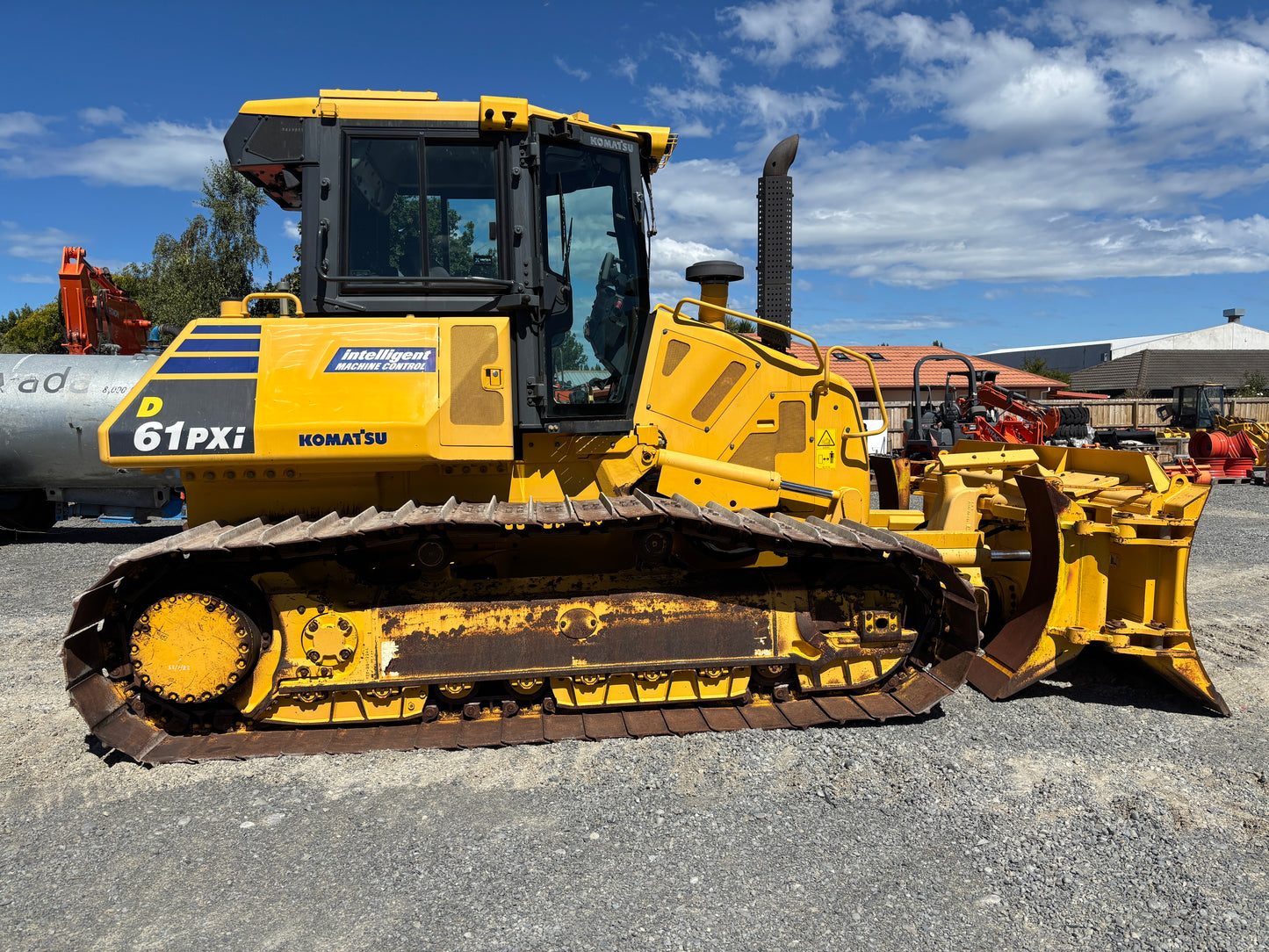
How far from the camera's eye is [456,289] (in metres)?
4.51

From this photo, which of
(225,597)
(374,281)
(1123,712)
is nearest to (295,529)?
(225,597)

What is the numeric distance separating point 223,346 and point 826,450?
144 inches

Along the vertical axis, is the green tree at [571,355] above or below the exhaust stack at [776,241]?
below

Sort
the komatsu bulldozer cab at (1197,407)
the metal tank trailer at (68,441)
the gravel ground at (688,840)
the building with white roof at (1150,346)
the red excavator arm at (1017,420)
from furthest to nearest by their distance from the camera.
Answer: the building with white roof at (1150,346)
the komatsu bulldozer cab at (1197,407)
the red excavator arm at (1017,420)
the metal tank trailer at (68,441)
the gravel ground at (688,840)

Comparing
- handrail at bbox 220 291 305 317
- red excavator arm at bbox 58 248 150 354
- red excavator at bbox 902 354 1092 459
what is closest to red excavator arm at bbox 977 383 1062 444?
red excavator at bbox 902 354 1092 459

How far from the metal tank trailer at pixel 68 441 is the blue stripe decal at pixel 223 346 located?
22.6ft

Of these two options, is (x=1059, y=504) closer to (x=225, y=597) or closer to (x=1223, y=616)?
(x=1223, y=616)

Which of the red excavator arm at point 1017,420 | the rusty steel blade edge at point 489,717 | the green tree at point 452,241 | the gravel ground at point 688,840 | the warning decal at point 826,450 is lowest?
the gravel ground at point 688,840

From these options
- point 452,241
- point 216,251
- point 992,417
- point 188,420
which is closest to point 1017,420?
point 992,417

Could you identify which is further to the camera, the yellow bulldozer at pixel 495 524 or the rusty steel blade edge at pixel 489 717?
the yellow bulldozer at pixel 495 524

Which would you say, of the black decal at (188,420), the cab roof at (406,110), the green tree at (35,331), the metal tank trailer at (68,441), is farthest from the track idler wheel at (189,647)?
the green tree at (35,331)

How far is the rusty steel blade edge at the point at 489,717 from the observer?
3883mm

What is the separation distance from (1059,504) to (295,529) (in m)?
4.27

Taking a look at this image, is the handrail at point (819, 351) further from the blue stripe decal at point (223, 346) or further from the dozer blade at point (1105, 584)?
the blue stripe decal at point (223, 346)
